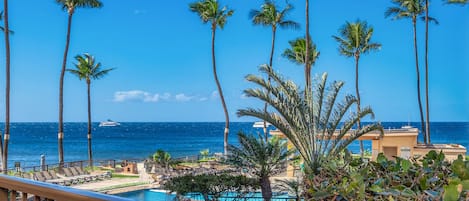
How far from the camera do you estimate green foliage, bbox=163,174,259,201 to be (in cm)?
966

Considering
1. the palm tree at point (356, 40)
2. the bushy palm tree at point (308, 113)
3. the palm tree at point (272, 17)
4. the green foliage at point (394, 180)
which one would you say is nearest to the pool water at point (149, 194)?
the bushy palm tree at point (308, 113)

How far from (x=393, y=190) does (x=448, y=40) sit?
47.0 m

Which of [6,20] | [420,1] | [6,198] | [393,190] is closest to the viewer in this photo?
[393,190]

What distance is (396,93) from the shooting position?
3806 centimetres

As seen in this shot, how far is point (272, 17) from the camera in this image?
68.5ft

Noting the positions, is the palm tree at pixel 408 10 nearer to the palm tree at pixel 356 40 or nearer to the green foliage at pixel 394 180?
the palm tree at pixel 356 40

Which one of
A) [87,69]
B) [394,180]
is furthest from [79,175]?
[394,180]

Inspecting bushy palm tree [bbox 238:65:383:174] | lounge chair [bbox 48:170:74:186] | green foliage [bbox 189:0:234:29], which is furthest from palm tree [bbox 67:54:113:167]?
bushy palm tree [bbox 238:65:383:174]

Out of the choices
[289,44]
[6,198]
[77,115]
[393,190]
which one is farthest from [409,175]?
[77,115]

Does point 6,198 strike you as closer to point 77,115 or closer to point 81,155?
point 81,155

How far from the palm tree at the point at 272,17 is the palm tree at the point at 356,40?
2.42 m

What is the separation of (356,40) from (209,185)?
43.5 feet

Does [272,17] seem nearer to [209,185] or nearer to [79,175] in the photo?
[79,175]

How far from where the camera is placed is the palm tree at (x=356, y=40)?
20.1 m
